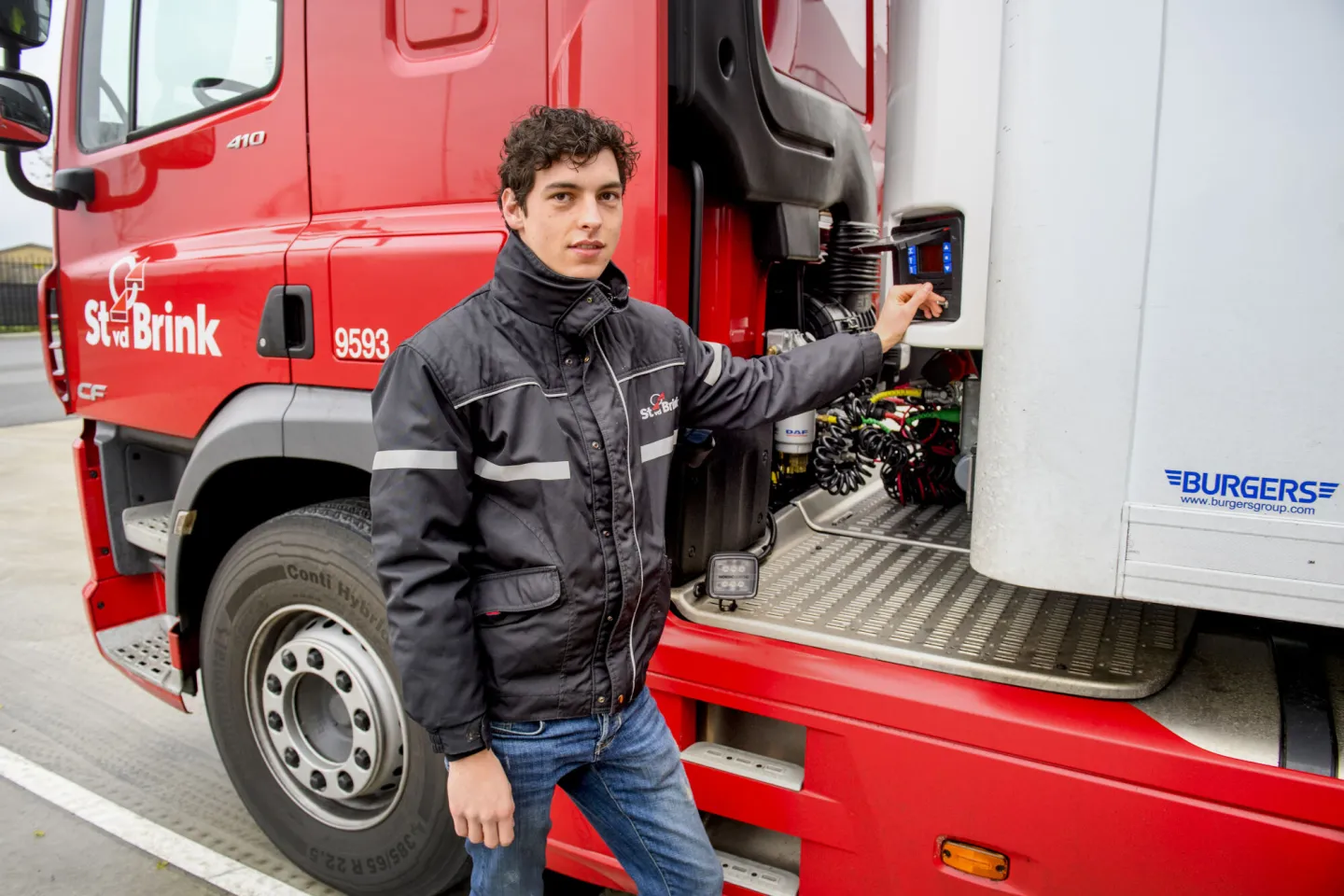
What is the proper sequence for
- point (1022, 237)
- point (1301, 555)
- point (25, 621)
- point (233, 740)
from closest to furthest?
point (1301, 555), point (1022, 237), point (233, 740), point (25, 621)

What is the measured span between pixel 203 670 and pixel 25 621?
2.77 m

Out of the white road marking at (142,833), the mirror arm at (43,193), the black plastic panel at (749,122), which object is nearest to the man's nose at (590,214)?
the black plastic panel at (749,122)

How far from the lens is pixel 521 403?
4.88ft

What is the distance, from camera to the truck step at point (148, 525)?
3057 millimetres

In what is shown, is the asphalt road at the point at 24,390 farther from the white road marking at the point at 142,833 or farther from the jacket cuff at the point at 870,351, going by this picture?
the jacket cuff at the point at 870,351

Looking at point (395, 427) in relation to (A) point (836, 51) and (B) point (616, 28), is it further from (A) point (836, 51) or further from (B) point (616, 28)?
(A) point (836, 51)

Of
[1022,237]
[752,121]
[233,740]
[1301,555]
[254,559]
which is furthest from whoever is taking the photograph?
[233,740]

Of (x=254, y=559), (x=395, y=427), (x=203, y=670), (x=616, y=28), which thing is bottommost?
(x=203, y=670)

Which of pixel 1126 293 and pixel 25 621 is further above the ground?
pixel 1126 293

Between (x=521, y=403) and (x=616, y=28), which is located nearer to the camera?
(x=521, y=403)

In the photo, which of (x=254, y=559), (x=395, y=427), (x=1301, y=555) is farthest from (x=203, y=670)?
(x=1301, y=555)

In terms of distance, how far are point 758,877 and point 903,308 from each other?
1142 millimetres

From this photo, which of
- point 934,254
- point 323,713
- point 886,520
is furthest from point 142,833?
point 934,254

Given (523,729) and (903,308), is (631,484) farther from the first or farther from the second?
(903,308)
